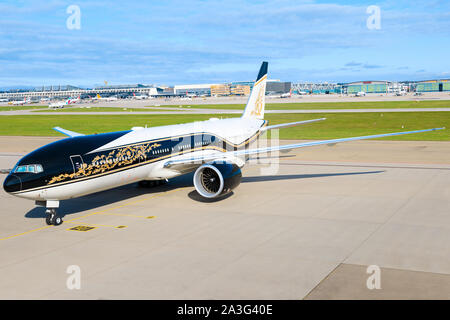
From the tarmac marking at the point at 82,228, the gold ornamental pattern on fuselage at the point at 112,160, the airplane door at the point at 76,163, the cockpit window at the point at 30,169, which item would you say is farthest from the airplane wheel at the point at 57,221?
the cockpit window at the point at 30,169

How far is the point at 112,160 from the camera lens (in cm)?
2181

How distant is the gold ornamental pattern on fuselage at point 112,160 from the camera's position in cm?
2002

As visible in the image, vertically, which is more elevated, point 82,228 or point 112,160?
point 112,160

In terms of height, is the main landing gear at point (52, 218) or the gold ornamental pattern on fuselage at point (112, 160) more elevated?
the gold ornamental pattern on fuselage at point (112, 160)

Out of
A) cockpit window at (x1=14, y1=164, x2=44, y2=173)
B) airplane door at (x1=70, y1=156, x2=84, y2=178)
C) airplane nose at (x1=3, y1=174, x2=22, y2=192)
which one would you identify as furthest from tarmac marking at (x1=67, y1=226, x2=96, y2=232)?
cockpit window at (x1=14, y1=164, x2=44, y2=173)

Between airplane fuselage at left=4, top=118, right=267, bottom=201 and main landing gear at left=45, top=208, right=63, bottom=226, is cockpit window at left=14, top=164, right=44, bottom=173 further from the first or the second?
main landing gear at left=45, top=208, right=63, bottom=226

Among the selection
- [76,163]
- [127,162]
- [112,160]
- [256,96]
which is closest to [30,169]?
[76,163]

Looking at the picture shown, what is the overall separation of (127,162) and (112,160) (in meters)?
1.02

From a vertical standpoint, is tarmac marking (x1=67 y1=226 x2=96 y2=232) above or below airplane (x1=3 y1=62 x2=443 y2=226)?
below

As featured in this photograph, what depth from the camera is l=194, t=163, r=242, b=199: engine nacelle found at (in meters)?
22.8

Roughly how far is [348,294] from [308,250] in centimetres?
376

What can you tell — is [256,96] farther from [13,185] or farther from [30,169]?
[13,185]

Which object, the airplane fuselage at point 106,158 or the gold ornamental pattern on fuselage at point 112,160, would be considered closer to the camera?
the airplane fuselage at point 106,158

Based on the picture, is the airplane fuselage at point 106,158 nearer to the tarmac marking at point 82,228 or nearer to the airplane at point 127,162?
the airplane at point 127,162
